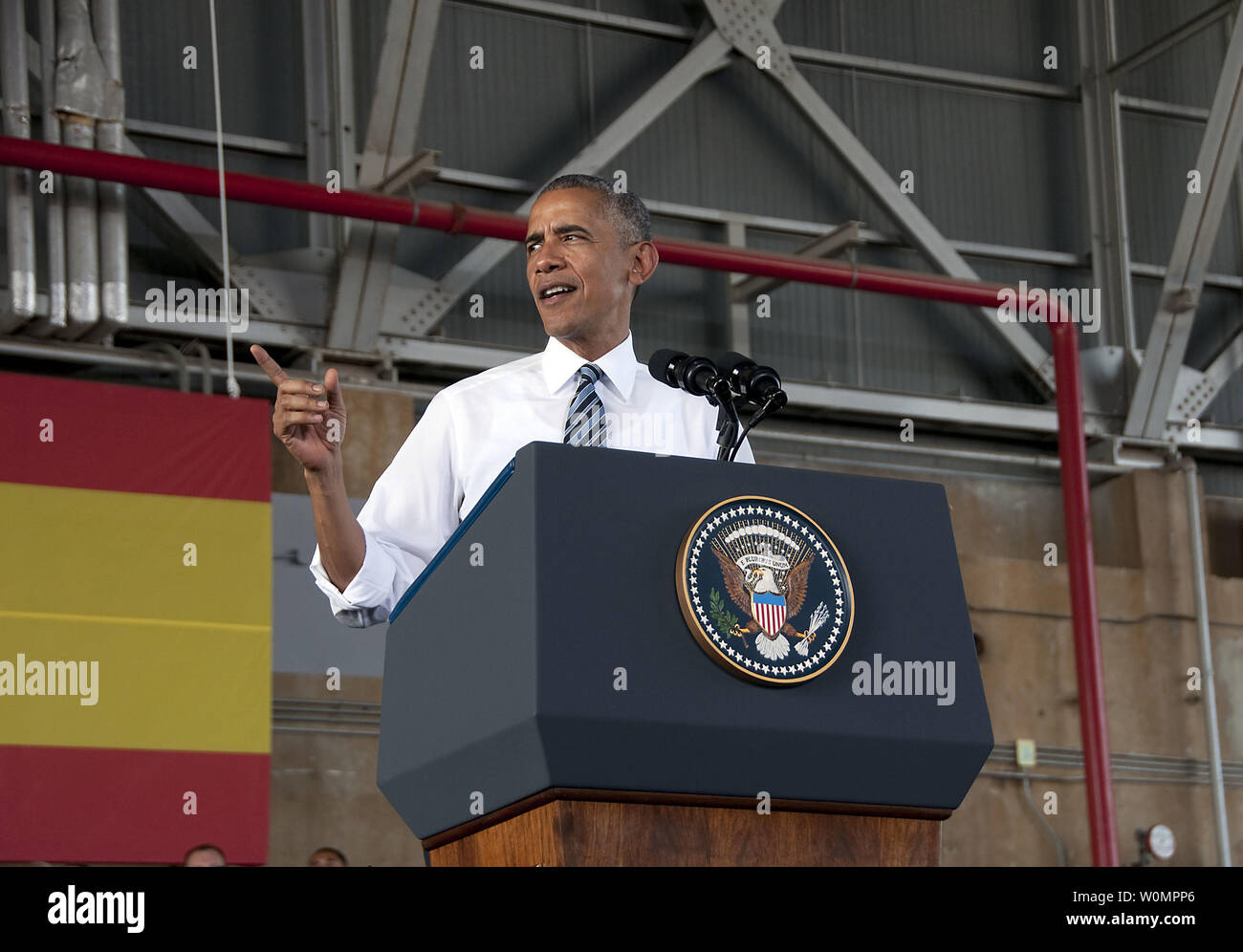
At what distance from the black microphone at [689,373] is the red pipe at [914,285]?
6.00 m

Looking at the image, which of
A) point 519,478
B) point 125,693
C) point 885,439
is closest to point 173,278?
point 125,693

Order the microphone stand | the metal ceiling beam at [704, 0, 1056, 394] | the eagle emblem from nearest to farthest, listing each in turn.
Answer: the eagle emblem, the microphone stand, the metal ceiling beam at [704, 0, 1056, 394]

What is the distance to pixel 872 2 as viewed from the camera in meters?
10.4

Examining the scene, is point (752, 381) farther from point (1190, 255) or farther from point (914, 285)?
point (1190, 255)

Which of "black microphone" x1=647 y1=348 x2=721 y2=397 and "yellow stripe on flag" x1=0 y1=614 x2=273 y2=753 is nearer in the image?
"black microphone" x1=647 y1=348 x2=721 y2=397

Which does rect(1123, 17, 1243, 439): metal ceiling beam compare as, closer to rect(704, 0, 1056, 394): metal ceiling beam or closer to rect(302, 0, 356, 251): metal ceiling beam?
rect(704, 0, 1056, 394): metal ceiling beam

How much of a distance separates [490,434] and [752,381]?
457 mm

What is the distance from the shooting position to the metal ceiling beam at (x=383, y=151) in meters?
8.19

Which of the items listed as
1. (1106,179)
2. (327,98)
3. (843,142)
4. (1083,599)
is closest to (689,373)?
(327,98)

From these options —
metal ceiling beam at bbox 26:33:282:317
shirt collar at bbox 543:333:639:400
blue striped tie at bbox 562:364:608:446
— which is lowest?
blue striped tie at bbox 562:364:608:446

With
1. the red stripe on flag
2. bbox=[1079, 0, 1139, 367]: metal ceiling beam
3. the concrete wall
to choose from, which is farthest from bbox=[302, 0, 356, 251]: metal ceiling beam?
bbox=[1079, 0, 1139, 367]: metal ceiling beam

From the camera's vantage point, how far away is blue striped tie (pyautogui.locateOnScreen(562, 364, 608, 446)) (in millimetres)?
2240

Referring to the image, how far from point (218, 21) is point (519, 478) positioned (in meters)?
7.59

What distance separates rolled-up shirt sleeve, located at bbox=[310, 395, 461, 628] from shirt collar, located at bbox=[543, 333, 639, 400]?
0.49 ft
